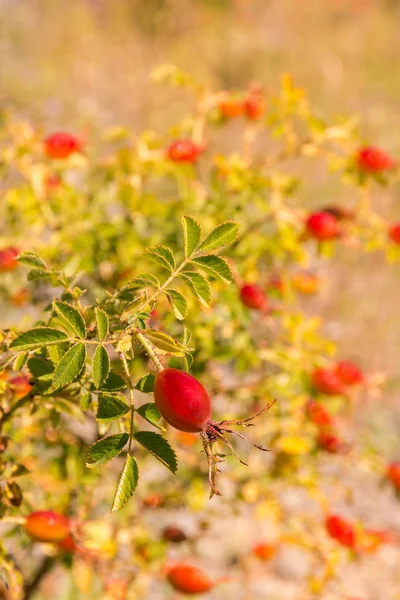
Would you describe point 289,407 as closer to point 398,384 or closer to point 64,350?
point 64,350

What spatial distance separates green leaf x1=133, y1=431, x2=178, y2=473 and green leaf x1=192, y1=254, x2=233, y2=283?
0.55 feet

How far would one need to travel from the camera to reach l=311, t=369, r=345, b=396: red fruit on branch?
1.24 metres

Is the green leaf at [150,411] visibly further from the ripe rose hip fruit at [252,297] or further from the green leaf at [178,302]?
the ripe rose hip fruit at [252,297]

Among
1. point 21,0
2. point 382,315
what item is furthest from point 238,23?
point 382,315

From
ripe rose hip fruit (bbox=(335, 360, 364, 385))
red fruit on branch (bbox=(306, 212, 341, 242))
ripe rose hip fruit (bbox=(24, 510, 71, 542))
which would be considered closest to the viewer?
ripe rose hip fruit (bbox=(24, 510, 71, 542))

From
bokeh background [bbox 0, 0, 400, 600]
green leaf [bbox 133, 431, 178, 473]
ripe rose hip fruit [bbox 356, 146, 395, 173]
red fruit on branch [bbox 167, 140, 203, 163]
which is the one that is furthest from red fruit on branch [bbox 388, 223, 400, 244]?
bokeh background [bbox 0, 0, 400, 600]

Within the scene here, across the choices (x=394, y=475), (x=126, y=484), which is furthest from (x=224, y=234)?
(x=394, y=475)

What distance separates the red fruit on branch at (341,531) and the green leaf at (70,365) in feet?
3.20

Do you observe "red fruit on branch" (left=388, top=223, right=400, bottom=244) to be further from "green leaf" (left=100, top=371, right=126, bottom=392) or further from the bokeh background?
the bokeh background

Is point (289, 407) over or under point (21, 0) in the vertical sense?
under

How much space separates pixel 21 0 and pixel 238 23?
2.28 meters

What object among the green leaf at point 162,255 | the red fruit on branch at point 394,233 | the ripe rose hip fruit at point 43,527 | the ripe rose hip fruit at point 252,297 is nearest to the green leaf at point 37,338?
the green leaf at point 162,255

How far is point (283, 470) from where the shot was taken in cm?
128

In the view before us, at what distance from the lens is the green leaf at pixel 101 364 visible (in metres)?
0.54
